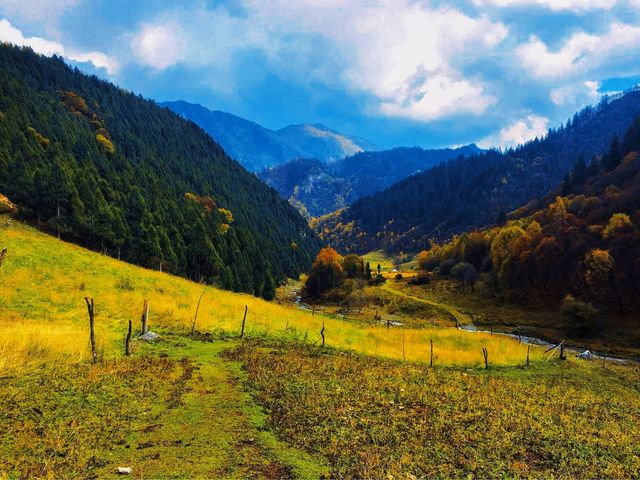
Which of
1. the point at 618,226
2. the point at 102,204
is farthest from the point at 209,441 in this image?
the point at 618,226

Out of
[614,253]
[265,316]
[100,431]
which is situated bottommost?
[100,431]

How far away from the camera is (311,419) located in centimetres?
1348

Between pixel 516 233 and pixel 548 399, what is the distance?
114m

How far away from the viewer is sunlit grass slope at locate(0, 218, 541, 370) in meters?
18.9

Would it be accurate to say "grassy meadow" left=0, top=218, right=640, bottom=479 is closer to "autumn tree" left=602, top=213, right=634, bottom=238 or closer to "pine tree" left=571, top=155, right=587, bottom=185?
"autumn tree" left=602, top=213, right=634, bottom=238

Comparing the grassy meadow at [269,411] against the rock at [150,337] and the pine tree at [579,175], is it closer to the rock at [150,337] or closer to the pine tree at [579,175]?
the rock at [150,337]

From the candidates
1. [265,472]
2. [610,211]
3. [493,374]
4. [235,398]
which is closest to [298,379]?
[235,398]

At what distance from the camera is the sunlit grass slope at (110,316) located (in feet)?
62.0

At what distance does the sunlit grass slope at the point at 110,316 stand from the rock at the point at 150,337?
55.8 inches

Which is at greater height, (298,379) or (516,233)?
(516,233)

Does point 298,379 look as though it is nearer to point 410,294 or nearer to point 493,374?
point 493,374

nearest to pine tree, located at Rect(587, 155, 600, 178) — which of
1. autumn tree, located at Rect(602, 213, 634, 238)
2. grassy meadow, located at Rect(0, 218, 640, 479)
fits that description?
autumn tree, located at Rect(602, 213, 634, 238)

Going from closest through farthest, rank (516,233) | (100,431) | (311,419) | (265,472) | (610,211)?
1. (265,472)
2. (100,431)
3. (311,419)
4. (610,211)
5. (516,233)

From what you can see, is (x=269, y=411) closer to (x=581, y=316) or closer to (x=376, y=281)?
(x=581, y=316)
